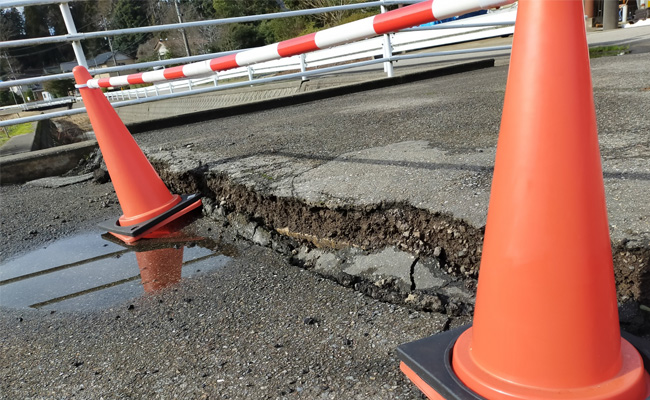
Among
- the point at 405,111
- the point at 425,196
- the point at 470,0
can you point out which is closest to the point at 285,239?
the point at 425,196

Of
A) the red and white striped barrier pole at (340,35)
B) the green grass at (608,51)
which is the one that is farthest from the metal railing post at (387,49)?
the red and white striped barrier pole at (340,35)

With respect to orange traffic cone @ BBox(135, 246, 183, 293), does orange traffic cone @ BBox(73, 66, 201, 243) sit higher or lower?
higher

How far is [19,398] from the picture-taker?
146 centimetres

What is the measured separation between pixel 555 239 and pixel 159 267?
1.89 metres

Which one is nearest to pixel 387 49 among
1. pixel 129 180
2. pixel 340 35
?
pixel 129 180

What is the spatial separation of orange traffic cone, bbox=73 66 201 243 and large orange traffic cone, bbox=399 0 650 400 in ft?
7.42

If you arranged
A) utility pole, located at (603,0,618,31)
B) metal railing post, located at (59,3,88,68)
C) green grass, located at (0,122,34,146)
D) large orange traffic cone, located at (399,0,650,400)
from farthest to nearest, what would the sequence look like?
utility pole, located at (603,0,618,31) < green grass, located at (0,122,34,146) < metal railing post, located at (59,3,88,68) < large orange traffic cone, located at (399,0,650,400)

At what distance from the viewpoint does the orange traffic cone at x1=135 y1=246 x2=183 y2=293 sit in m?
2.20

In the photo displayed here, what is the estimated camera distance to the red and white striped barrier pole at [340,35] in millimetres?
1562

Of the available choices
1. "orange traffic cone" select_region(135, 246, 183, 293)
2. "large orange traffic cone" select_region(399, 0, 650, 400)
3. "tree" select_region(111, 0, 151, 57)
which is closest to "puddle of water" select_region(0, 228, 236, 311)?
"orange traffic cone" select_region(135, 246, 183, 293)

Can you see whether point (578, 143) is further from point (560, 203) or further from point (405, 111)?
point (405, 111)

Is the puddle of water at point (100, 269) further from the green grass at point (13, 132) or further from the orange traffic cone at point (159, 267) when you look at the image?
the green grass at point (13, 132)

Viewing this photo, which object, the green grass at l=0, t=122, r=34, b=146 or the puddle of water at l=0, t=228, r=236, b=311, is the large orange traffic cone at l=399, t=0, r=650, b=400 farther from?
the green grass at l=0, t=122, r=34, b=146

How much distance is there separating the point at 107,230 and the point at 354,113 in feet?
9.30
